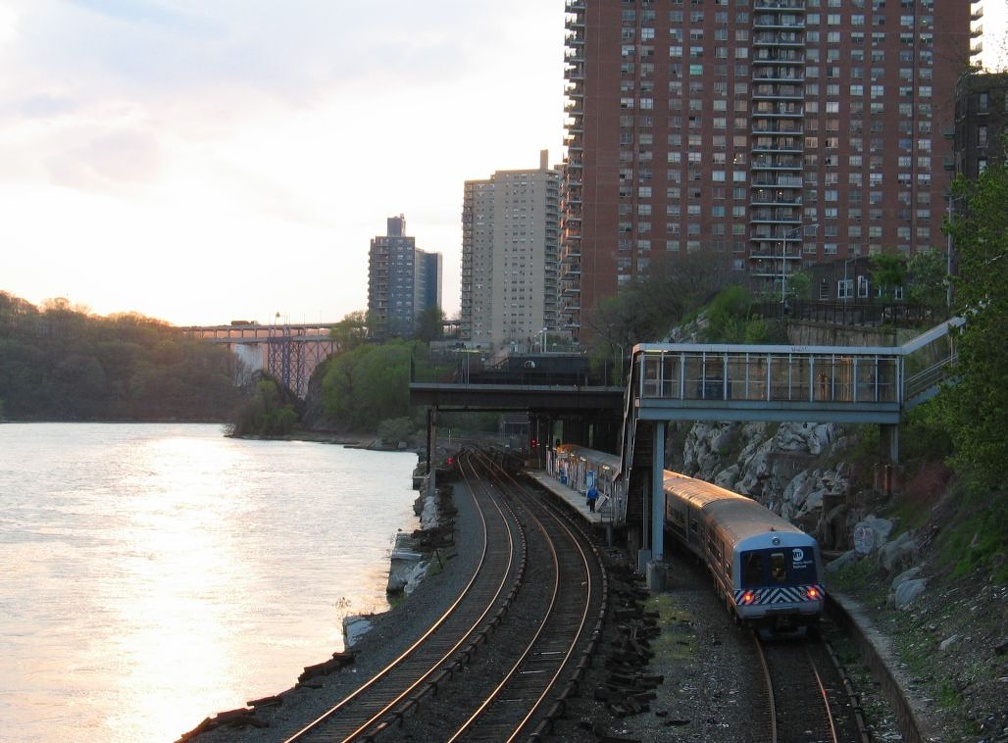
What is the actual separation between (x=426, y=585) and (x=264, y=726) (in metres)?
13.9

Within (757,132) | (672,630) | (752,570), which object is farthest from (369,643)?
(757,132)

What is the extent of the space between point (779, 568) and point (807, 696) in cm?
404

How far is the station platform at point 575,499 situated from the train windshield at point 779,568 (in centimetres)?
1598

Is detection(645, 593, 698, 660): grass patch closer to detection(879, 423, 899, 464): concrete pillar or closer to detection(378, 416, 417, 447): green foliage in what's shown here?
detection(879, 423, 899, 464): concrete pillar

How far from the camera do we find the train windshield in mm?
21547

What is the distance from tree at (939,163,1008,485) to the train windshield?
3584mm

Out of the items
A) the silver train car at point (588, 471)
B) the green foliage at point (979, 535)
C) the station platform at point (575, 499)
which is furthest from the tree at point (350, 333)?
the green foliage at point (979, 535)

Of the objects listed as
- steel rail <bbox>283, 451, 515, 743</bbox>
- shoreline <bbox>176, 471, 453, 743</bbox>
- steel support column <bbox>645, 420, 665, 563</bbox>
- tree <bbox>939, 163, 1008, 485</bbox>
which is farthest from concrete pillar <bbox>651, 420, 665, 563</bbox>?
tree <bbox>939, 163, 1008, 485</bbox>

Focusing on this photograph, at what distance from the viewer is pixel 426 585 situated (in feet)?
102

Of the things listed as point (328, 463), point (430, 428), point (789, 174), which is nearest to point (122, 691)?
point (430, 428)

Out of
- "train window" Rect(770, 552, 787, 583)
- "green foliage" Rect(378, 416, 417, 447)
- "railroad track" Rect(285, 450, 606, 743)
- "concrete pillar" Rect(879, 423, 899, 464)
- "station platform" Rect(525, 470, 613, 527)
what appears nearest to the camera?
"railroad track" Rect(285, 450, 606, 743)

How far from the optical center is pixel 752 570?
2169cm

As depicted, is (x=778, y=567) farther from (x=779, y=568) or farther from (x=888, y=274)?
(x=888, y=274)

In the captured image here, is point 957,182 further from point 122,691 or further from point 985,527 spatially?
point 122,691
